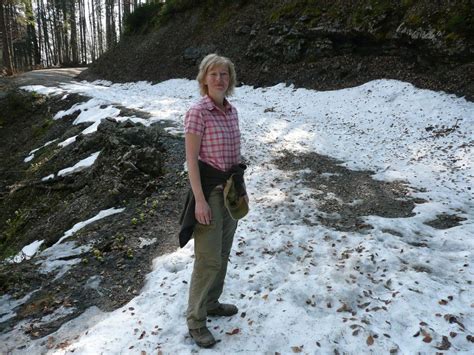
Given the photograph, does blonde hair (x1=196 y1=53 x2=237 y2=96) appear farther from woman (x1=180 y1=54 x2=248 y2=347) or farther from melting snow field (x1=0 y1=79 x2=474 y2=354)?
melting snow field (x1=0 y1=79 x2=474 y2=354)

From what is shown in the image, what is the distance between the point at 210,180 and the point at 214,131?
466 millimetres

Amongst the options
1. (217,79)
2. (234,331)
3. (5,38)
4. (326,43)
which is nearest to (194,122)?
(217,79)

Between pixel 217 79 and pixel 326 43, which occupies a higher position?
pixel 326 43

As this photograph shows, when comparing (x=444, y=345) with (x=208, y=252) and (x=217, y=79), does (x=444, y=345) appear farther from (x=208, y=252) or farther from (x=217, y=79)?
(x=217, y=79)

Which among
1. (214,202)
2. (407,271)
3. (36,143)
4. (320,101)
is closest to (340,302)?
(407,271)

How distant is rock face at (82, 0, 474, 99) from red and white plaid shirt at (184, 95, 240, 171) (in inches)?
434

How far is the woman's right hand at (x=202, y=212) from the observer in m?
3.34

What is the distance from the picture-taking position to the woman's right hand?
334 cm

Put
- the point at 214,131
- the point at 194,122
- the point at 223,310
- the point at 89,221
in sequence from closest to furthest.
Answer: the point at 194,122, the point at 214,131, the point at 223,310, the point at 89,221

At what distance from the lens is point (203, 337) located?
3.69m

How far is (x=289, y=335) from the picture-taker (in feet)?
12.5

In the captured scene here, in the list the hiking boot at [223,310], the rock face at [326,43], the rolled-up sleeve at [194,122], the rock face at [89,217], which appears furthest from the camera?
the rock face at [326,43]

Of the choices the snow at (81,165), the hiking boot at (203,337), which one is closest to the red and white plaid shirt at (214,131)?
the hiking boot at (203,337)

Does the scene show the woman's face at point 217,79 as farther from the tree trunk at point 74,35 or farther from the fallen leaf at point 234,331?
the tree trunk at point 74,35
